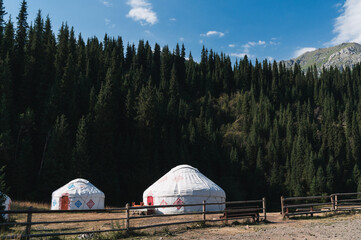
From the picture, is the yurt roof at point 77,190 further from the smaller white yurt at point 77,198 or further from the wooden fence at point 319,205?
the wooden fence at point 319,205

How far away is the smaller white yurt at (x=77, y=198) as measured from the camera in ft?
82.2

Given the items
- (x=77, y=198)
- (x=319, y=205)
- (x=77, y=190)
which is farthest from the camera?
(x=77, y=190)

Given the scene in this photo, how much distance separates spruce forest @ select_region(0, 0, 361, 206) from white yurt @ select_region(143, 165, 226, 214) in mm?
14891

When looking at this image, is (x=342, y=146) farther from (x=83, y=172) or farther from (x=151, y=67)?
(x=83, y=172)

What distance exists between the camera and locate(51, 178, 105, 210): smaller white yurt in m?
25.0

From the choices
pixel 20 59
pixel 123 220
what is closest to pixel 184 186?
pixel 123 220

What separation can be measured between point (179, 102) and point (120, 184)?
138 ft

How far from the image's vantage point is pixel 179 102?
84812 mm

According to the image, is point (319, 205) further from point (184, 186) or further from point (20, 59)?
point (20, 59)

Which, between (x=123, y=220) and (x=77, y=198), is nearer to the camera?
(x=123, y=220)

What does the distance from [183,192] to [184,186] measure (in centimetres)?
51

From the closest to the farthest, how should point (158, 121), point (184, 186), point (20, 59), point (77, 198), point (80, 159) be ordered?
1. point (184, 186)
2. point (77, 198)
3. point (80, 159)
4. point (20, 59)
5. point (158, 121)

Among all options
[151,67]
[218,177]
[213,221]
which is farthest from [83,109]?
[151,67]

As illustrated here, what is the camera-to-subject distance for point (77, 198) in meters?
25.1
